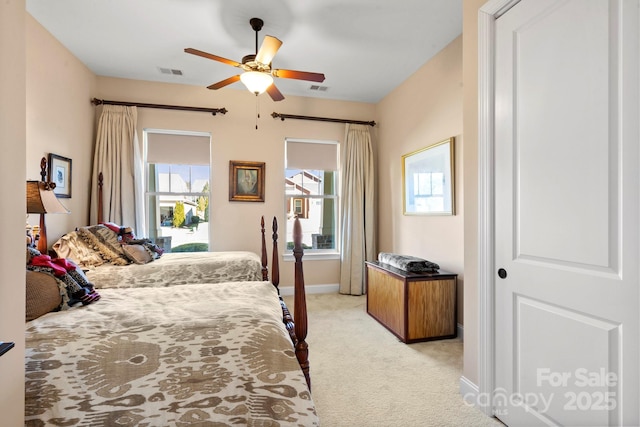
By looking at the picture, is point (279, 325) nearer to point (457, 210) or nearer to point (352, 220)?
point (457, 210)

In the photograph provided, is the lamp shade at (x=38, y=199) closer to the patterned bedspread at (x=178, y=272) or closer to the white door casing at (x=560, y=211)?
the patterned bedspread at (x=178, y=272)

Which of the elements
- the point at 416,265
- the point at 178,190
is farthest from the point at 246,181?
the point at 416,265

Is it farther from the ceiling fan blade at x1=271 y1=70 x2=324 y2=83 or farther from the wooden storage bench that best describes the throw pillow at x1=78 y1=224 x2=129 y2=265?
the wooden storage bench

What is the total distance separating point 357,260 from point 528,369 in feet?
10.1

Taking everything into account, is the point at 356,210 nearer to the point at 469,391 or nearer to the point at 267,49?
the point at 267,49

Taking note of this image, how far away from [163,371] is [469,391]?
189 cm

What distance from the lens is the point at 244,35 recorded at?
308cm

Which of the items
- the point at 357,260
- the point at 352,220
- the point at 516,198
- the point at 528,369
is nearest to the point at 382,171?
the point at 352,220

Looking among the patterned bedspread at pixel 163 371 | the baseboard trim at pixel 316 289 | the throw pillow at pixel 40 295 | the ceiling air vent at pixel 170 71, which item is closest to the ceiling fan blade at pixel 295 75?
the ceiling air vent at pixel 170 71

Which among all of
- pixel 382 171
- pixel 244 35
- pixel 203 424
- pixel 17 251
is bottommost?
pixel 203 424

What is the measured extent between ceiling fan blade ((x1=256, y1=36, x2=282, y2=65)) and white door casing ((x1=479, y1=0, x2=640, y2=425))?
4.75 ft

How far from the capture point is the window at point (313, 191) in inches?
186

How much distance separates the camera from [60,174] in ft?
10.6

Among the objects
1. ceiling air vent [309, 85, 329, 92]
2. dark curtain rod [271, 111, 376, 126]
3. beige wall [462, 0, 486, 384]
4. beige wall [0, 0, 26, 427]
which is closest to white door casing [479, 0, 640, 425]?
beige wall [462, 0, 486, 384]
